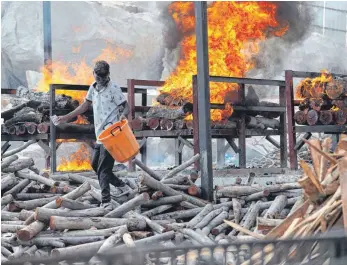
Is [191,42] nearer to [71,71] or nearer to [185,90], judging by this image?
[185,90]

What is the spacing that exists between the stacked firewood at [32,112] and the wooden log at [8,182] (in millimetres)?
4648

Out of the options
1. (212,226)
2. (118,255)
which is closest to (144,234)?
(212,226)

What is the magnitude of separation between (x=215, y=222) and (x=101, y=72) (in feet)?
7.69

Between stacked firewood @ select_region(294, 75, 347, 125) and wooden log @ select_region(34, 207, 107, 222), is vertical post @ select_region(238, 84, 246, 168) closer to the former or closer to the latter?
stacked firewood @ select_region(294, 75, 347, 125)

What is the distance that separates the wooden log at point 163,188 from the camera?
732cm

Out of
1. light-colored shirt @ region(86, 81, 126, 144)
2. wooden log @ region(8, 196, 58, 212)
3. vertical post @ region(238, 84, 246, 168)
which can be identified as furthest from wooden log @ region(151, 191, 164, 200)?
vertical post @ region(238, 84, 246, 168)

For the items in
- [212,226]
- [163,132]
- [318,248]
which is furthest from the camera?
[163,132]

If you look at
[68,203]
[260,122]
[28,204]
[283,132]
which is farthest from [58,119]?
[283,132]

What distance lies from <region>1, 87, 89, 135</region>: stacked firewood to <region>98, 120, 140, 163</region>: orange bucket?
5.71 metres

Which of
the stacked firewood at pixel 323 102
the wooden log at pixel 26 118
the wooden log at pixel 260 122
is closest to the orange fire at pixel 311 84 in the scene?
the stacked firewood at pixel 323 102

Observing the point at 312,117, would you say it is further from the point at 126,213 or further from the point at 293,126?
the point at 126,213

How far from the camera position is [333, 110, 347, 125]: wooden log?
1116cm

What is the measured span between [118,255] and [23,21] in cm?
3069

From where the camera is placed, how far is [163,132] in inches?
494
